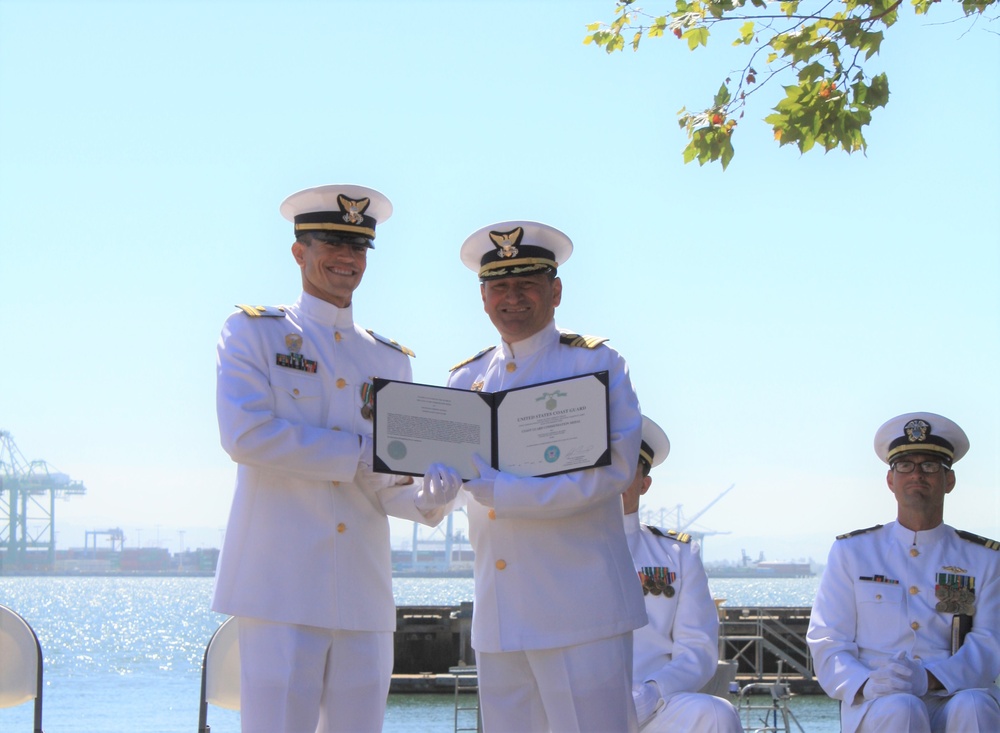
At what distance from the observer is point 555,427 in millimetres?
4609

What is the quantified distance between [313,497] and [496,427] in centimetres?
71

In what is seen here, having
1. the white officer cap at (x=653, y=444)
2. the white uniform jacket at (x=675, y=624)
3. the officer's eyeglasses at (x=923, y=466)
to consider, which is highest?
the white officer cap at (x=653, y=444)

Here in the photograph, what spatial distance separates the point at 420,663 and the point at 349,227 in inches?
1234

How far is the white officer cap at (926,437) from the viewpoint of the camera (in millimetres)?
6309

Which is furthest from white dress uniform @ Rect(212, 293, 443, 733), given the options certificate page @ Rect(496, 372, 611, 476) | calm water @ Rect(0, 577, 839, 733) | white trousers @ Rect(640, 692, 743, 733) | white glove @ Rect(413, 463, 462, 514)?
calm water @ Rect(0, 577, 839, 733)

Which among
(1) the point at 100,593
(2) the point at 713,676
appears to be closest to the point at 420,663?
(2) the point at 713,676

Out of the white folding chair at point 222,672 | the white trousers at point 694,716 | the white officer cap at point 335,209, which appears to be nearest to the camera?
the white officer cap at point 335,209

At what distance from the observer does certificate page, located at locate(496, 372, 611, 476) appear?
14.9 ft

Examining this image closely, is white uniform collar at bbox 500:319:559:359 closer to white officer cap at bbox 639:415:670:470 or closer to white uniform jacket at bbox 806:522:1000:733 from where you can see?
white officer cap at bbox 639:415:670:470

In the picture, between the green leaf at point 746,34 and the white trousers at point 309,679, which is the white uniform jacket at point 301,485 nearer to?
the white trousers at point 309,679

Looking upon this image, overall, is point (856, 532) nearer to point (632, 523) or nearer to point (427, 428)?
point (632, 523)

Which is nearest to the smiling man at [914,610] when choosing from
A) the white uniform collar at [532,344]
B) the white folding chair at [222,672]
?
the white uniform collar at [532,344]

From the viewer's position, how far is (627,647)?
4680 millimetres

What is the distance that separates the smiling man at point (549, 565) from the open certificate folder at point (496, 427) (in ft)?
0.25
